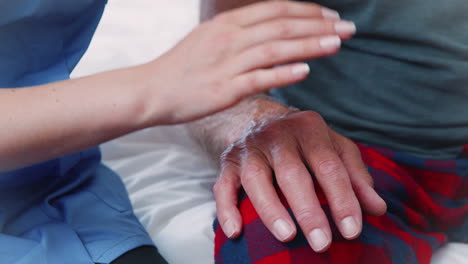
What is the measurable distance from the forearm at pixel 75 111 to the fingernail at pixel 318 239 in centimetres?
22

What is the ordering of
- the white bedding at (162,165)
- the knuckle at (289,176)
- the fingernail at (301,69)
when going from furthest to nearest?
the white bedding at (162,165), the knuckle at (289,176), the fingernail at (301,69)

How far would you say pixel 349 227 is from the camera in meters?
0.62

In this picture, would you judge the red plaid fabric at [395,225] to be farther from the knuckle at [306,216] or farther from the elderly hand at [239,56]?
the elderly hand at [239,56]

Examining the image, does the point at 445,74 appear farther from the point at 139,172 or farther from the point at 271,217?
the point at 139,172

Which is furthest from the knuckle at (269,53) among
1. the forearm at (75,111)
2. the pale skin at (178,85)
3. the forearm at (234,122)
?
the forearm at (234,122)

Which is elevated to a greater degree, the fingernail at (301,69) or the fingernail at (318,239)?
the fingernail at (301,69)

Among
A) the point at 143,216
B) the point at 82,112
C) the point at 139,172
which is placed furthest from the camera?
the point at 139,172

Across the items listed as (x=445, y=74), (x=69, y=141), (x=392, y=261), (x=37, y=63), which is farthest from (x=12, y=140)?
(x=445, y=74)

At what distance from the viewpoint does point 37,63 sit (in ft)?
2.39

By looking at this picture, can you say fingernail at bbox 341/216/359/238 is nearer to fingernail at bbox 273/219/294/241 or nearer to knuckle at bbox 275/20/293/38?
fingernail at bbox 273/219/294/241

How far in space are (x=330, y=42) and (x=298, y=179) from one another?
0.58 feet

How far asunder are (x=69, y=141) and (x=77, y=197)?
0.18 meters

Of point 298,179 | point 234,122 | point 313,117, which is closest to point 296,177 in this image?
point 298,179

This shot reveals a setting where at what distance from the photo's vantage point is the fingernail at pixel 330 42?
557 mm
